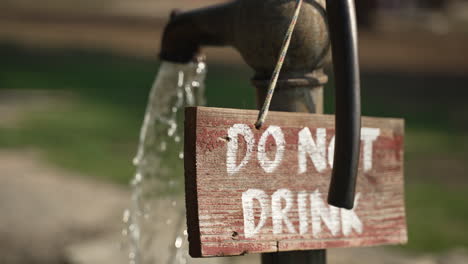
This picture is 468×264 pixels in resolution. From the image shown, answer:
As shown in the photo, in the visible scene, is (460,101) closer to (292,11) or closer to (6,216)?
(6,216)

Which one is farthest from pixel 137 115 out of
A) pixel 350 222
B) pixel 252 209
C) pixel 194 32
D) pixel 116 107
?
pixel 252 209

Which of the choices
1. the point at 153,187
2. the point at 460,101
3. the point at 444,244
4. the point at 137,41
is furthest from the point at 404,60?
the point at 153,187

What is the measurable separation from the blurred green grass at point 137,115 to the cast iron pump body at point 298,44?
216 cm

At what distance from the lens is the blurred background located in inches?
129

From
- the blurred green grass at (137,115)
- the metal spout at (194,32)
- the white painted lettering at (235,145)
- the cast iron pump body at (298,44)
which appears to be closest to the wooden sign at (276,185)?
the white painted lettering at (235,145)

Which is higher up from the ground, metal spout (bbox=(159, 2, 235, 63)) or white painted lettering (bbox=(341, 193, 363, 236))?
metal spout (bbox=(159, 2, 235, 63))

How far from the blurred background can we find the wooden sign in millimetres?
1234

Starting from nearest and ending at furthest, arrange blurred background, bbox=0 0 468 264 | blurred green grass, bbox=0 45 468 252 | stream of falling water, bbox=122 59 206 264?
stream of falling water, bbox=122 59 206 264, blurred background, bbox=0 0 468 264, blurred green grass, bbox=0 45 468 252

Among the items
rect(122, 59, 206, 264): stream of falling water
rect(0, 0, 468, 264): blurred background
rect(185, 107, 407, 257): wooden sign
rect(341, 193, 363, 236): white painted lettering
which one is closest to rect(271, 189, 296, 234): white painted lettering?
rect(185, 107, 407, 257): wooden sign

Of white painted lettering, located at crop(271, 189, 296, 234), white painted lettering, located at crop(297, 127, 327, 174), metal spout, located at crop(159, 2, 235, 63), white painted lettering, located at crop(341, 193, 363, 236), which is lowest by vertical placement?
white painted lettering, located at crop(341, 193, 363, 236)

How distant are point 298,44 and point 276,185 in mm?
249

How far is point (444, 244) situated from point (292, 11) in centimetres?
263

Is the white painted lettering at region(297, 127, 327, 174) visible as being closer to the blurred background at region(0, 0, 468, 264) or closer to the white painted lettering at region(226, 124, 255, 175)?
the white painted lettering at region(226, 124, 255, 175)

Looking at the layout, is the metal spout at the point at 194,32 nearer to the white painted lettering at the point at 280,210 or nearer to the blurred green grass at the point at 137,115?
the white painted lettering at the point at 280,210
